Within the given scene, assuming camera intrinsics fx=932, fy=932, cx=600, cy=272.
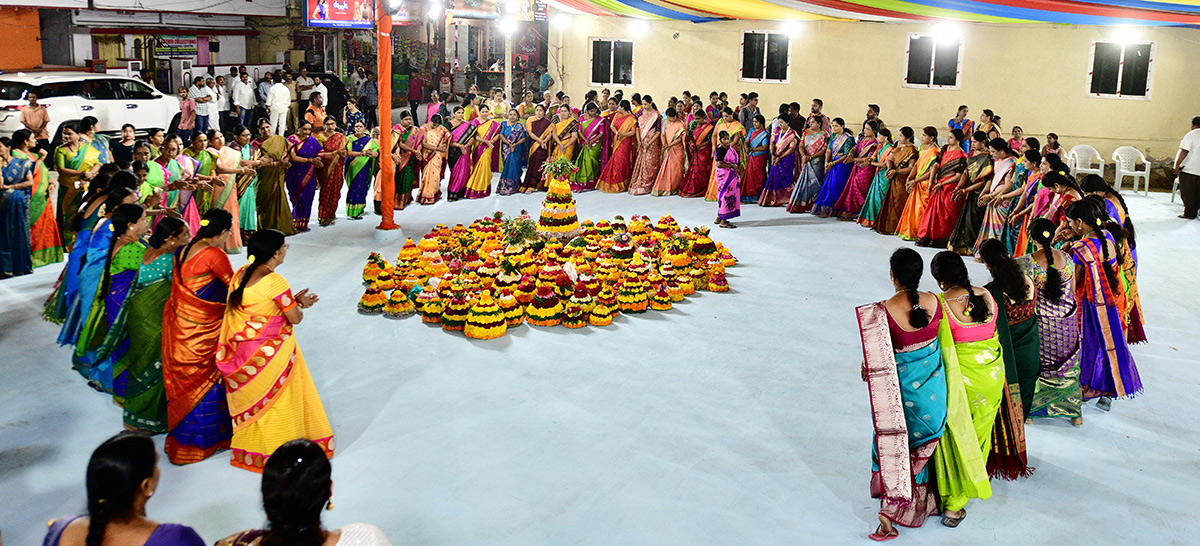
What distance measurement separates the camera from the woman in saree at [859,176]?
10039 mm

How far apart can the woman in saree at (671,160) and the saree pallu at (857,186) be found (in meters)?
2.24

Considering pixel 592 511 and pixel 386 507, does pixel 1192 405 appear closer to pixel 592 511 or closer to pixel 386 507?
pixel 592 511

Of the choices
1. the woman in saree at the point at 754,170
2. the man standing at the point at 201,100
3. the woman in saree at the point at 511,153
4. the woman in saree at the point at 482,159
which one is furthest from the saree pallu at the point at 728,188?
the man standing at the point at 201,100

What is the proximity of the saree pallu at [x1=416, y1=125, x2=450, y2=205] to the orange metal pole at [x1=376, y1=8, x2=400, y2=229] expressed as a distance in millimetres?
1847

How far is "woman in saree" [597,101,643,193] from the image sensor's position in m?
12.0

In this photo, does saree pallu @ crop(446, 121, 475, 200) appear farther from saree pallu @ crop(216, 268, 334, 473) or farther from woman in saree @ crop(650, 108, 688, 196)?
saree pallu @ crop(216, 268, 334, 473)

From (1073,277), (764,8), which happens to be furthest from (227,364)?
(764,8)

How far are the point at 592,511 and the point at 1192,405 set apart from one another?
3.49 metres

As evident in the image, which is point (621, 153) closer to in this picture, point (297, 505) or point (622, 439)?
point (622, 439)

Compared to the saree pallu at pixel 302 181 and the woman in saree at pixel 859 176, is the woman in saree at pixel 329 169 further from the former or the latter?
the woman in saree at pixel 859 176

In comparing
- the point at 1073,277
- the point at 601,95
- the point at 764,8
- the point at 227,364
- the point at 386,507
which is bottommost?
the point at 386,507

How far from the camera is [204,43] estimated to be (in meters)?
19.0

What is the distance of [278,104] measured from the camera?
50.1 feet

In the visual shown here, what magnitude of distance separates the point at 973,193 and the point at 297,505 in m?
7.78
